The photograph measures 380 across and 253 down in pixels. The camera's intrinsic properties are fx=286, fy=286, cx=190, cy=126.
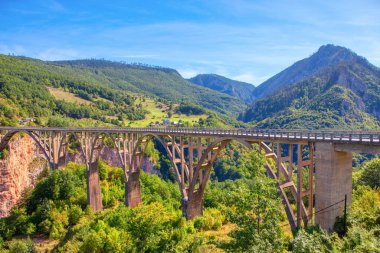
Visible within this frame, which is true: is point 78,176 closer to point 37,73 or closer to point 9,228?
point 9,228

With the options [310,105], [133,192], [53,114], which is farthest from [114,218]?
[310,105]

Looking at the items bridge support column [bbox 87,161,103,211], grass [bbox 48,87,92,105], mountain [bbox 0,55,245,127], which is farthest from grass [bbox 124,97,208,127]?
bridge support column [bbox 87,161,103,211]

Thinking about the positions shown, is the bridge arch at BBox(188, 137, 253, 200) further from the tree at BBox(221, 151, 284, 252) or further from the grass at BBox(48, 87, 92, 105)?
the grass at BBox(48, 87, 92, 105)

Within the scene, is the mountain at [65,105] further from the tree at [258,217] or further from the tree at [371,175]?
the tree at [371,175]

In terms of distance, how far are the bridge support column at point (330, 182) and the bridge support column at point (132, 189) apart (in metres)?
28.0

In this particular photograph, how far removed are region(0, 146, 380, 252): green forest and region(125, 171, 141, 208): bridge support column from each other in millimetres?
3198

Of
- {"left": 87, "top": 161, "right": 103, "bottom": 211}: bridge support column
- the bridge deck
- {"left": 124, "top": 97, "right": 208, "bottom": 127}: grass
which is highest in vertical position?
{"left": 124, "top": 97, "right": 208, "bottom": 127}: grass

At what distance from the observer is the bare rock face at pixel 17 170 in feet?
160

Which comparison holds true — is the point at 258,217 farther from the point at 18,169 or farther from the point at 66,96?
the point at 66,96

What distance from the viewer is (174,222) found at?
27.1 m

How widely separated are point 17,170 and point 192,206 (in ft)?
126

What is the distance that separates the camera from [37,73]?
529 feet

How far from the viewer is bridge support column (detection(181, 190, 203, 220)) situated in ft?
107

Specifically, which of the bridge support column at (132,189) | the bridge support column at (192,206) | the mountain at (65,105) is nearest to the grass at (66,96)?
the mountain at (65,105)
